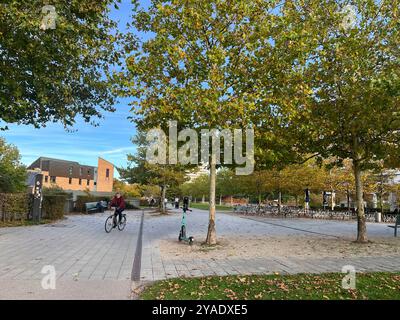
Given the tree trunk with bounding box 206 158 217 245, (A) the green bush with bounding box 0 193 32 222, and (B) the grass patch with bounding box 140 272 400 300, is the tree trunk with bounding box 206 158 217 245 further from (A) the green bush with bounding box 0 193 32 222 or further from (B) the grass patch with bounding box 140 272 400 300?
(A) the green bush with bounding box 0 193 32 222

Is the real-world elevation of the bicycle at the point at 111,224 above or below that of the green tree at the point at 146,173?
below

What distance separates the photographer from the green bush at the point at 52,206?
19328mm

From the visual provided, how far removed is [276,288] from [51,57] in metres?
9.41

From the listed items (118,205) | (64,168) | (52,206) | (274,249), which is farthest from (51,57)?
(64,168)

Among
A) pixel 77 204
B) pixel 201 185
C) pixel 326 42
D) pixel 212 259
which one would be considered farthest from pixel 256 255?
pixel 201 185

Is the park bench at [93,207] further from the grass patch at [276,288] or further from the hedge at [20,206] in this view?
the grass patch at [276,288]

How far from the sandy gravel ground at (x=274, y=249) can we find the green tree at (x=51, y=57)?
5372 millimetres

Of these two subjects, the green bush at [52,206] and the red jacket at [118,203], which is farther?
the green bush at [52,206]

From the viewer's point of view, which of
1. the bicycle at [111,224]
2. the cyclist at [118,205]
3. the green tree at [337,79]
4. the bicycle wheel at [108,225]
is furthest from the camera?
the cyclist at [118,205]

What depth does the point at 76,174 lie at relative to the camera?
238 feet

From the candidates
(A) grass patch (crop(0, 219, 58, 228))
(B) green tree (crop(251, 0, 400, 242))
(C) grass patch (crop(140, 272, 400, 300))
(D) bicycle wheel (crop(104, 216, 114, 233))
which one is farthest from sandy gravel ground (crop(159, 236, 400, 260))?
(A) grass patch (crop(0, 219, 58, 228))

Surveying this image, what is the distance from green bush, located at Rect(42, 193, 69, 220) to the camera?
19.3 meters

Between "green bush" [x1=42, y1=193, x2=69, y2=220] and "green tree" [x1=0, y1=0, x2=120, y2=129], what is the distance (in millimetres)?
7034

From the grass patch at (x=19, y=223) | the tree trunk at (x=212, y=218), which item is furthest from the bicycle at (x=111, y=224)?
the tree trunk at (x=212, y=218)
